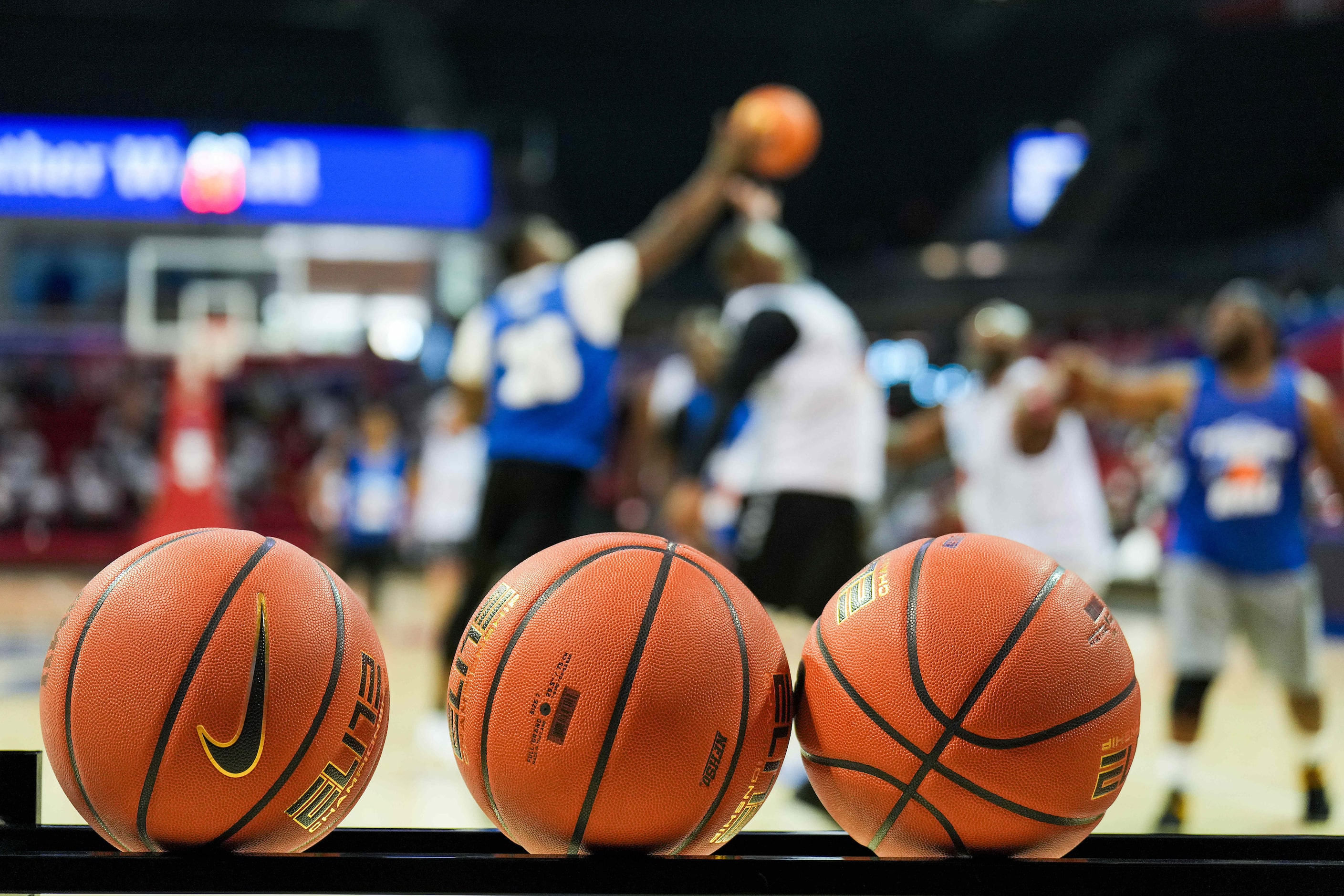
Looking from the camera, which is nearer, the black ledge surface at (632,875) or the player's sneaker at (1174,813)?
the black ledge surface at (632,875)

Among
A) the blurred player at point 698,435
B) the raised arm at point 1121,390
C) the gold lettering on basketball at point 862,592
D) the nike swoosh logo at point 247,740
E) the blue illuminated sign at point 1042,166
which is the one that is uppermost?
the blue illuminated sign at point 1042,166

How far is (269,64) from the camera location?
17484mm

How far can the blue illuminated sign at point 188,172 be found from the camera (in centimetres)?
1292

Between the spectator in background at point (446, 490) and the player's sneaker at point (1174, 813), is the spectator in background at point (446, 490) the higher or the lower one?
the lower one

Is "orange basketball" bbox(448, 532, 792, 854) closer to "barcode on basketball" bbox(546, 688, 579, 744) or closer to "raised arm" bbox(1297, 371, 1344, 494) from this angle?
"barcode on basketball" bbox(546, 688, 579, 744)

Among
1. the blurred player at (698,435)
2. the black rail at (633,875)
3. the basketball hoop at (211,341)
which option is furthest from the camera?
the basketball hoop at (211,341)

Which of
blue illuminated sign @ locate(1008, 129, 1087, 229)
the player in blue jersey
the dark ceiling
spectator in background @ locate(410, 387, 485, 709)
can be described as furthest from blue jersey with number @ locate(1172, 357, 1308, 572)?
blue illuminated sign @ locate(1008, 129, 1087, 229)

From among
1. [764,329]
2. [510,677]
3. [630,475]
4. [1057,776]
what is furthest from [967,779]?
[630,475]

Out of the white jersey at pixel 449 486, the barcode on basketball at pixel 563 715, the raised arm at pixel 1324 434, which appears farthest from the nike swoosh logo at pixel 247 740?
the white jersey at pixel 449 486

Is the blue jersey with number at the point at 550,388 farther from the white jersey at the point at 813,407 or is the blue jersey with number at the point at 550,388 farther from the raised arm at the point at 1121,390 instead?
the raised arm at the point at 1121,390

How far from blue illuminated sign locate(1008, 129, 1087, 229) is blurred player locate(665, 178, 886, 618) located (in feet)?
53.1

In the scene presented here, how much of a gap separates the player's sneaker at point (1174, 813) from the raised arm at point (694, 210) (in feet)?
7.17

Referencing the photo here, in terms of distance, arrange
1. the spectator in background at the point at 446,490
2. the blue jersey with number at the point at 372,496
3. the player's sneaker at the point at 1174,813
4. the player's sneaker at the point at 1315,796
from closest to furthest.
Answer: the player's sneaker at the point at 1174,813 < the player's sneaker at the point at 1315,796 < the blue jersey with number at the point at 372,496 < the spectator in background at the point at 446,490

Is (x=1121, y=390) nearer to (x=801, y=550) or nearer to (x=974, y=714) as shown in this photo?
(x=801, y=550)
